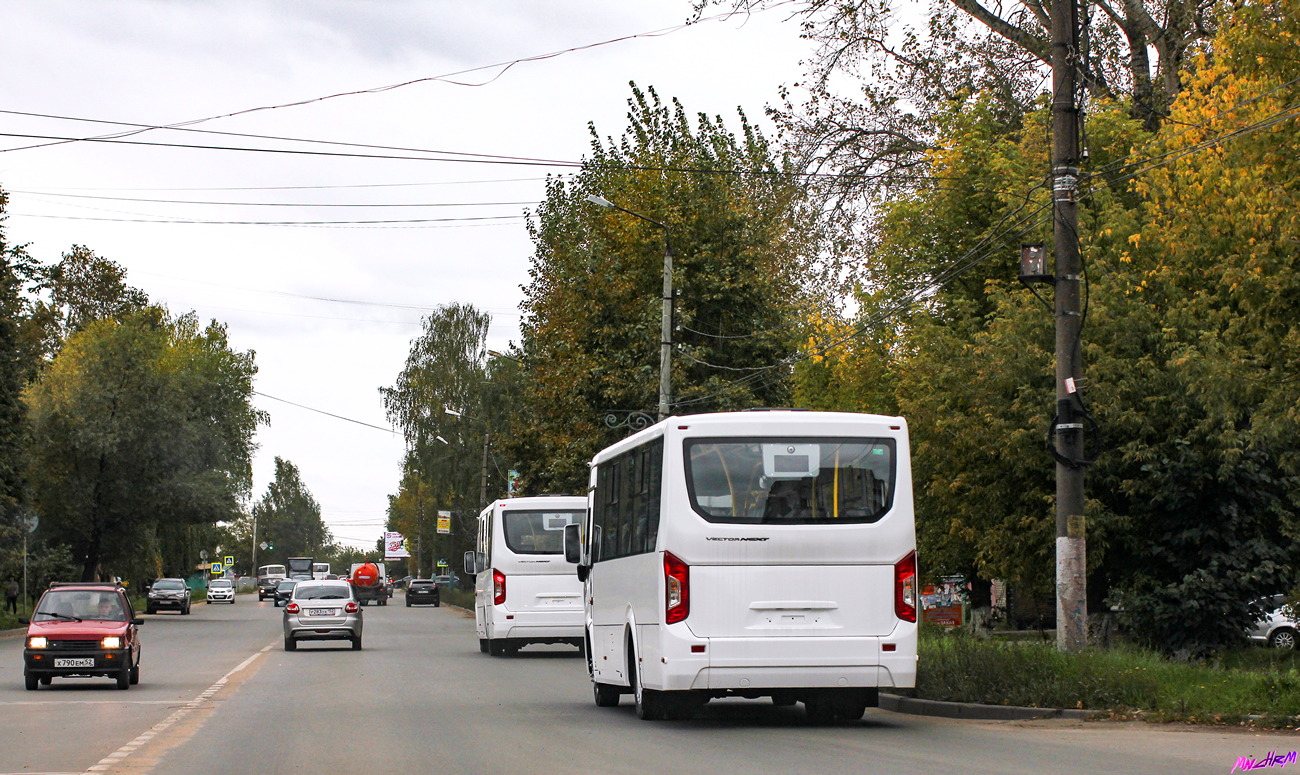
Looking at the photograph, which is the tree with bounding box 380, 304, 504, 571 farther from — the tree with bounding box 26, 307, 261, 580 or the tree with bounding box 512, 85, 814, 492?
the tree with bounding box 512, 85, 814, 492

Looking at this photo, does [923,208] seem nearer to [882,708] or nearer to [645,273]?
[645,273]

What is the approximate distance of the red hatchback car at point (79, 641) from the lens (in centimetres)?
2172

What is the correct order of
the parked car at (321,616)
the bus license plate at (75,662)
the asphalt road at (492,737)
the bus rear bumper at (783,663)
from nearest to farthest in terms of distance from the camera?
the asphalt road at (492,737) → the bus rear bumper at (783,663) → the bus license plate at (75,662) → the parked car at (321,616)

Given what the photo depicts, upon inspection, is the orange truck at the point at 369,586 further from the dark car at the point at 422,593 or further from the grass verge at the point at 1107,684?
the grass verge at the point at 1107,684

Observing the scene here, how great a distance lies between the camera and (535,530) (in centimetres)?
3097

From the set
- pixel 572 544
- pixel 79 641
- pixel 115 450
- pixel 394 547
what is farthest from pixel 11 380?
pixel 394 547

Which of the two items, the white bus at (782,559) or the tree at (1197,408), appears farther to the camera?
the tree at (1197,408)

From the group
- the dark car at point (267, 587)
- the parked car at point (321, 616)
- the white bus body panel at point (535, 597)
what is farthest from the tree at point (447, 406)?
the white bus body panel at point (535, 597)

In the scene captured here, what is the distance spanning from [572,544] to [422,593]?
69.7 m

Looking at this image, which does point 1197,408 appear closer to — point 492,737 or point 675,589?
point 675,589

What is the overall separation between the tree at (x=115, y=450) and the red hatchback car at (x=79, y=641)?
36.2 metres

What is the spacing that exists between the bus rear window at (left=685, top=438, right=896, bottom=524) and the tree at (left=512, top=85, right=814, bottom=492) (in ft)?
77.0

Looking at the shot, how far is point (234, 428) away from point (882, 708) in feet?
229

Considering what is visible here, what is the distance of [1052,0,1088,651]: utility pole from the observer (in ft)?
55.2
